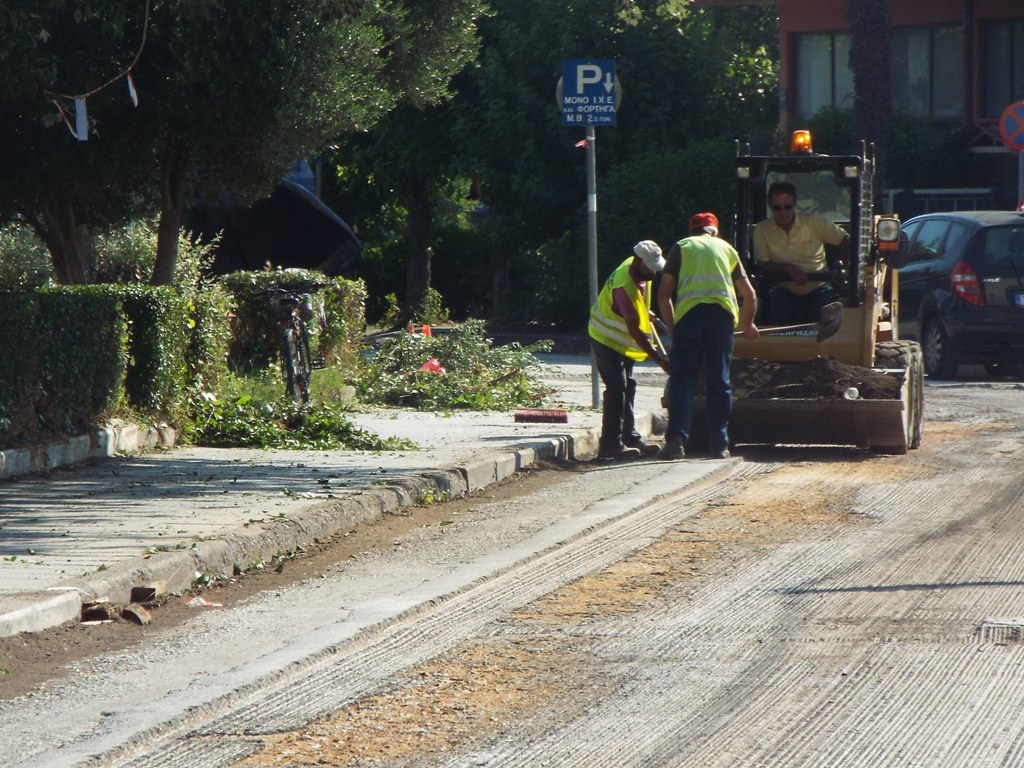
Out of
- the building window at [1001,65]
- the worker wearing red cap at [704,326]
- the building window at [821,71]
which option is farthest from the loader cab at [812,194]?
the building window at [821,71]

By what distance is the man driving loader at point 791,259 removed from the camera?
12000mm

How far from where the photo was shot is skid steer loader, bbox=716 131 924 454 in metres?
11.3

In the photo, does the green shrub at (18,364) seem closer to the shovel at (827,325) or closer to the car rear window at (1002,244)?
the shovel at (827,325)

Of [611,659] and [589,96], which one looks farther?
[589,96]

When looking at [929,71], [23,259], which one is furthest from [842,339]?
[929,71]

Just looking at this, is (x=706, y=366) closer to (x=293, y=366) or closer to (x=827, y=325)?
(x=827, y=325)

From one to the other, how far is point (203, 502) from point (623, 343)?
387cm

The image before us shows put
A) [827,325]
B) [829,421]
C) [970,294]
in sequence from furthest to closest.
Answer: [970,294] → [827,325] → [829,421]

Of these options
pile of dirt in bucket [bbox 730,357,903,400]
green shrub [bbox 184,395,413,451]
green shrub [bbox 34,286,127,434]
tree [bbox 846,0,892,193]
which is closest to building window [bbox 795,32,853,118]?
tree [bbox 846,0,892,193]

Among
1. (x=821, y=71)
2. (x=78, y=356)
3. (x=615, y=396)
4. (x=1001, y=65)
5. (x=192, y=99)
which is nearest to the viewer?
(x=78, y=356)

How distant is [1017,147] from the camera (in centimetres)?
1967

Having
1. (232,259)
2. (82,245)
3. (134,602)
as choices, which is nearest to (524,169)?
(232,259)

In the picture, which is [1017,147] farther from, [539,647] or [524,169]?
[539,647]

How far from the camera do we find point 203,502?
8820 millimetres
